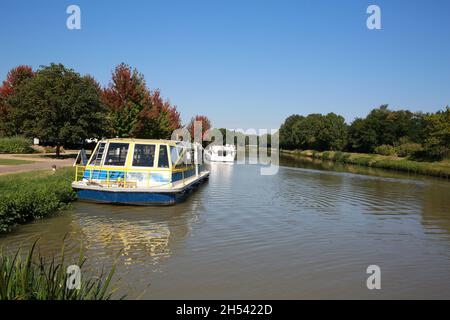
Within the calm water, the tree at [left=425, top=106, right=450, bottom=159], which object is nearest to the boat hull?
the calm water

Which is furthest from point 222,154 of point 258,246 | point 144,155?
point 258,246

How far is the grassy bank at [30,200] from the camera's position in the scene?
10977 mm

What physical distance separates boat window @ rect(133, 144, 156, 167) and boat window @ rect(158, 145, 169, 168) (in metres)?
0.31

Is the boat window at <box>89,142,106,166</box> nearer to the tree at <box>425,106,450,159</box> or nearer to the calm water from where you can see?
the calm water

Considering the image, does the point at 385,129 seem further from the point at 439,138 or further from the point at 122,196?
the point at 122,196

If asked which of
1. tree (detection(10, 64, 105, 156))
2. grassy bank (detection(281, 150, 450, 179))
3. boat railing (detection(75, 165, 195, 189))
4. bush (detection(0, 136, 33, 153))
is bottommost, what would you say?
grassy bank (detection(281, 150, 450, 179))

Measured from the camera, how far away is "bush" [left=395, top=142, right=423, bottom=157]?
183 feet

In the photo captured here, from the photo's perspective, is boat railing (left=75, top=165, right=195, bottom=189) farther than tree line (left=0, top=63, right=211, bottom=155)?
No

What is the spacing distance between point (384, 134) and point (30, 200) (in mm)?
68326

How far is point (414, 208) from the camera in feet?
62.9

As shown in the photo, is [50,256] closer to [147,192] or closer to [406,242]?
[147,192]

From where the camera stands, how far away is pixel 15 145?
37.0 meters
